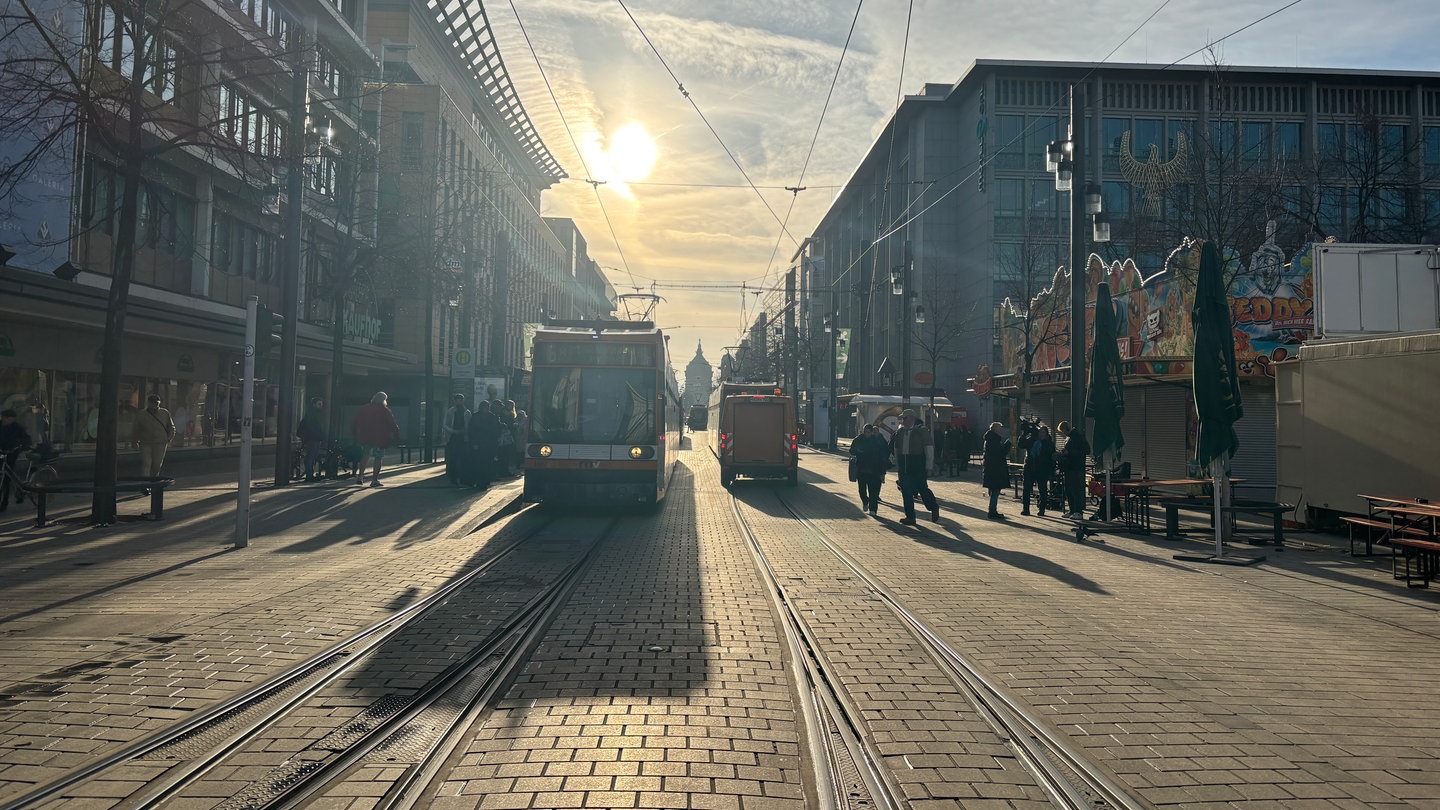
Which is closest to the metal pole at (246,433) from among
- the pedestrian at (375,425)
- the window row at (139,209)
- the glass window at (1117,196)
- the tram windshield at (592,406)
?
the window row at (139,209)

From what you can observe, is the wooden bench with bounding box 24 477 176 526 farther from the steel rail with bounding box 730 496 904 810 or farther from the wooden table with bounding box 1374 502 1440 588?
the wooden table with bounding box 1374 502 1440 588

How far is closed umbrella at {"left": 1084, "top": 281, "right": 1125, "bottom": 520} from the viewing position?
15570mm

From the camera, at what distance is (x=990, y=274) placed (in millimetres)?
55000

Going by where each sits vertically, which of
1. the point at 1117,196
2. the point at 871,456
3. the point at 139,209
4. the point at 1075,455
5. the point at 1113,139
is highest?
the point at 1113,139

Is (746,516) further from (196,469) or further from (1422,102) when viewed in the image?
(1422,102)

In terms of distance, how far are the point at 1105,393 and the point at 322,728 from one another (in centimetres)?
1359

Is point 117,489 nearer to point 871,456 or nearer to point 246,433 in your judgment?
point 246,433

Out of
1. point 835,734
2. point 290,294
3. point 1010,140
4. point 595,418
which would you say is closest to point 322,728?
point 835,734

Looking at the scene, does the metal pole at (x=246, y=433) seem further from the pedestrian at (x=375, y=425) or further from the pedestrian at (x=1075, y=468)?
the pedestrian at (x=1075, y=468)

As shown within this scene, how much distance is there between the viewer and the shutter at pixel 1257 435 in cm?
2031

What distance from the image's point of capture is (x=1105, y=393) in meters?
15.6

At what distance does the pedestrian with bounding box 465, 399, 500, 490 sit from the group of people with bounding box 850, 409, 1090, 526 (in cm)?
744

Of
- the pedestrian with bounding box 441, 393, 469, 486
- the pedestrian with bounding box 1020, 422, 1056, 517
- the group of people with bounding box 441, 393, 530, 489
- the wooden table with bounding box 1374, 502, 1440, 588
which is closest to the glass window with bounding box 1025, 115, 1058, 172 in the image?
the pedestrian with bounding box 1020, 422, 1056, 517

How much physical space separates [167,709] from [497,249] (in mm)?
48961
